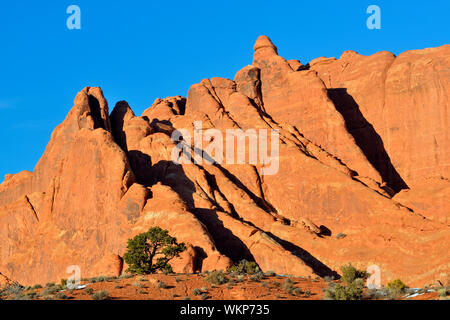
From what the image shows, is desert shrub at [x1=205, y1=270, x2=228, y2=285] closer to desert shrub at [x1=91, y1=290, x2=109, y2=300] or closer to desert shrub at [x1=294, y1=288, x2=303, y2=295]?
desert shrub at [x1=294, y1=288, x2=303, y2=295]

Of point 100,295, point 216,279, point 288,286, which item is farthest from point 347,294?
point 100,295

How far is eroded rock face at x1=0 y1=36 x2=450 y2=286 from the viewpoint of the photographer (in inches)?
2200

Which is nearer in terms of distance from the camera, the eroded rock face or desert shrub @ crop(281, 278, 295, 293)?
desert shrub @ crop(281, 278, 295, 293)

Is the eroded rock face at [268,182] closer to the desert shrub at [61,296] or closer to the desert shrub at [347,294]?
the desert shrub at [61,296]

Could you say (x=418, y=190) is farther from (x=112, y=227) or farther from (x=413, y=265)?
(x=112, y=227)

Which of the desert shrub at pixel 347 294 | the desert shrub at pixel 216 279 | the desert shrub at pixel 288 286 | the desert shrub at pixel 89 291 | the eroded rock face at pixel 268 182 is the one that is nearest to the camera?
the desert shrub at pixel 347 294

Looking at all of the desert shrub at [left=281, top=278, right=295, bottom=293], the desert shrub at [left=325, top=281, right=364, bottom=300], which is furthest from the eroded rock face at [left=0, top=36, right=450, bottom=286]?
Answer: the desert shrub at [left=325, top=281, right=364, bottom=300]

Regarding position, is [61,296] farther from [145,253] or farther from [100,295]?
[145,253]

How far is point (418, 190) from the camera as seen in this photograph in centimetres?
6744

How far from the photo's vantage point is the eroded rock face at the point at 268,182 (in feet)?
183

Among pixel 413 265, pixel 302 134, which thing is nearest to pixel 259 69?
pixel 302 134

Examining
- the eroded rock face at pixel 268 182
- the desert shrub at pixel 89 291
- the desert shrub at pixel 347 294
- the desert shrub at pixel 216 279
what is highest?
the eroded rock face at pixel 268 182

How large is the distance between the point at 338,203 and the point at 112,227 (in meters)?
29.1

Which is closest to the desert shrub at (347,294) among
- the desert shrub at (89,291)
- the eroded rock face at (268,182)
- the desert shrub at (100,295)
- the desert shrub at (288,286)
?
the desert shrub at (288,286)
